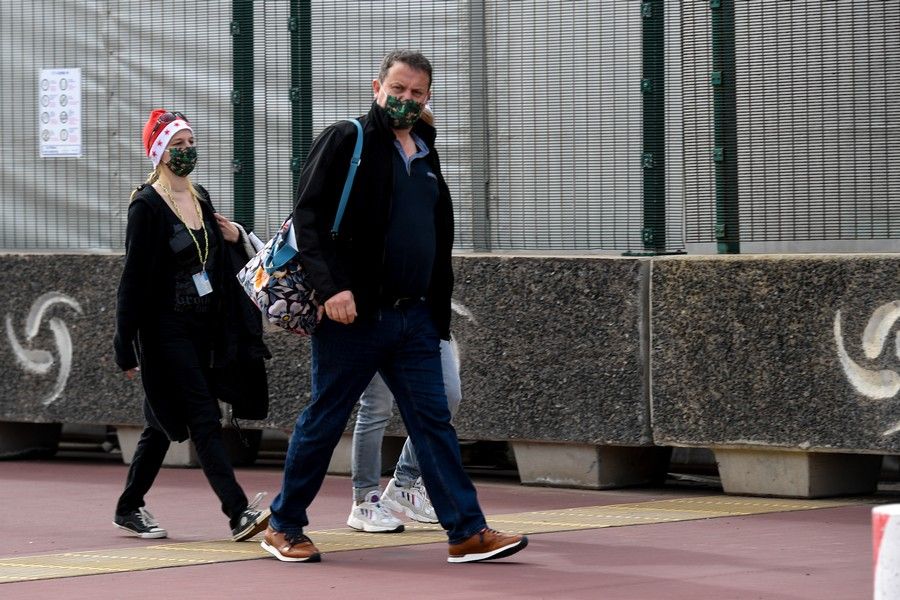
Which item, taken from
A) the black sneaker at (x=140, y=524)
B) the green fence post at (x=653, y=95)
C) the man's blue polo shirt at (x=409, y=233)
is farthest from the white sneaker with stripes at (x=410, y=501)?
the green fence post at (x=653, y=95)

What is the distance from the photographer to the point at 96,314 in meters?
10.8

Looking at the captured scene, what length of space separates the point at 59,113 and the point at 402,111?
209 inches

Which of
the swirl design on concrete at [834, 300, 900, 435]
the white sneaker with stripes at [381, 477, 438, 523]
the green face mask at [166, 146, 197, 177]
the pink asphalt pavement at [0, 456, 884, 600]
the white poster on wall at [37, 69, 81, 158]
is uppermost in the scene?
the white poster on wall at [37, 69, 81, 158]

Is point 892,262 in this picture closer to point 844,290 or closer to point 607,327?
point 844,290

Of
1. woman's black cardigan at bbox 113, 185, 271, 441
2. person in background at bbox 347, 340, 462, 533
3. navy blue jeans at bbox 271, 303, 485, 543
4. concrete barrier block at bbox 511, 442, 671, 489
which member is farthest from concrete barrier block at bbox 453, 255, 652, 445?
navy blue jeans at bbox 271, 303, 485, 543

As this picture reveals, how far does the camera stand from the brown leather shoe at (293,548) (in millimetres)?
6863

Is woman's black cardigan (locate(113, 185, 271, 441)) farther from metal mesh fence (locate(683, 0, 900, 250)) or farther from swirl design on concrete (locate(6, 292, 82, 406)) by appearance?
swirl design on concrete (locate(6, 292, 82, 406))

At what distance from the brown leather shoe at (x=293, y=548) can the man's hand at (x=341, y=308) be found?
915 millimetres

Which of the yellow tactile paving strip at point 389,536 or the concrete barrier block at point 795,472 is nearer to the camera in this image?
the yellow tactile paving strip at point 389,536

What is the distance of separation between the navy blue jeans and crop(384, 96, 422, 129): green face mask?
70 centimetres

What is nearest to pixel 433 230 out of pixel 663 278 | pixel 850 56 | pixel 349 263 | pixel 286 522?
pixel 349 263

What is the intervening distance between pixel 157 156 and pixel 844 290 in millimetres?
3271

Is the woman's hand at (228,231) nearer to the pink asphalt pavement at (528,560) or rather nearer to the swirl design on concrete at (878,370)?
the pink asphalt pavement at (528,560)

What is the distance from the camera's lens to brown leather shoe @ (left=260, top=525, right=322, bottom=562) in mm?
6863
